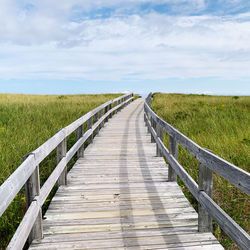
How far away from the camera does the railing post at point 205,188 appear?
314 centimetres

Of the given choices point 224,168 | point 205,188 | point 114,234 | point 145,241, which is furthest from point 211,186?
point 114,234

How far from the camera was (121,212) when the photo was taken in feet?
12.7

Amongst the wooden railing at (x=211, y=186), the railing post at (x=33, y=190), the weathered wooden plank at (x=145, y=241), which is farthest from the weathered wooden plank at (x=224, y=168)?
the railing post at (x=33, y=190)

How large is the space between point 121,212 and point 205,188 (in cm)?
138

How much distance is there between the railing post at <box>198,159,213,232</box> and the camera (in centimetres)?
314

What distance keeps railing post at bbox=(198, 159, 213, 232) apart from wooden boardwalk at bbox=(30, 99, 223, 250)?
0.10 metres

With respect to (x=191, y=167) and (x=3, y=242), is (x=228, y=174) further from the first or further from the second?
(x=191, y=167)

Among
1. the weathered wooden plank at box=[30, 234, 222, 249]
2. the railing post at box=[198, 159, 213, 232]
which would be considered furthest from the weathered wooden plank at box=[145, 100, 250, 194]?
the weathered wooden plank at box=[30, 234, 222, 249]

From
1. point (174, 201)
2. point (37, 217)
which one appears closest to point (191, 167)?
point (174, 201)

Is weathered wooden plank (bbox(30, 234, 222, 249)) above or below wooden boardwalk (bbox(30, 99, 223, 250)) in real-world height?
below

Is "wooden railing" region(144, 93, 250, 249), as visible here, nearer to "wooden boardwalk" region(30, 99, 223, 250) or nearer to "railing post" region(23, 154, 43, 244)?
"wooden boardwalk" region(30, 99, 223, 250)

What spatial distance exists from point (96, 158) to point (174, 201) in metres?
3.08

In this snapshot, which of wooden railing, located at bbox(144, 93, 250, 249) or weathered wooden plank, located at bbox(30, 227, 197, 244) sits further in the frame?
weathered wooden plank, located at bbox(30, 227, 197, 244)

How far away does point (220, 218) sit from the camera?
2654 mm
